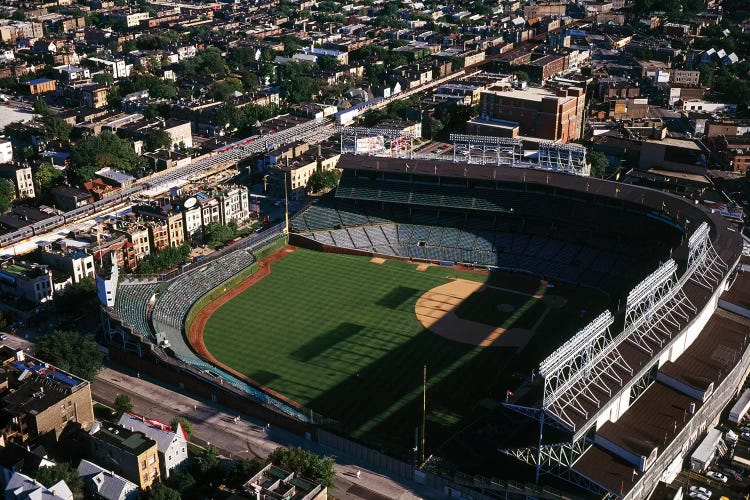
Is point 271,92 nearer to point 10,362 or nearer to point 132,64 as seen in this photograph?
point 132,64

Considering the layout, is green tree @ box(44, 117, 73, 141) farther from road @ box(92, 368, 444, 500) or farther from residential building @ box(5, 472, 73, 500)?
residential building @ box(5, 472, 73, 500)

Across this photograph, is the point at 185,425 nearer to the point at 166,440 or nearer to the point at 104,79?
the point at 166,440

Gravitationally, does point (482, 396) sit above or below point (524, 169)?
below

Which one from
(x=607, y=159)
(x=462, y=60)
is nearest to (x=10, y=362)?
(x=607, y=159)

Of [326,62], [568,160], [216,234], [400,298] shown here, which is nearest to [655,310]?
[400,298]

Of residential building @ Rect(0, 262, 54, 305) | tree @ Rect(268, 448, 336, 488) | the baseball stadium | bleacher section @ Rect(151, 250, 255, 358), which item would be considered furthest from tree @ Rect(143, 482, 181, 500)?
residential building @ Rect(0, 262, 54, 305)

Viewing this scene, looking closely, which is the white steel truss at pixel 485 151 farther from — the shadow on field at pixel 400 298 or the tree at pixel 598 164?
the shadow on field at pixel 400 298

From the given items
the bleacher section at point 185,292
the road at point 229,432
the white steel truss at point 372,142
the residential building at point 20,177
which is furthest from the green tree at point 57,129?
the road at point 229,432
